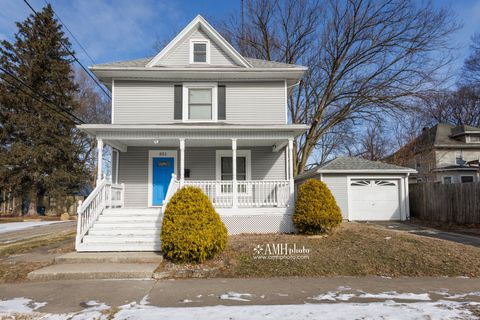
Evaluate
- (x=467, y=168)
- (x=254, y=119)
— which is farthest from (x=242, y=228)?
(x=467, y=168)

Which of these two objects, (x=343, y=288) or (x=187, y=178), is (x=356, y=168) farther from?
(x=343, y=288)

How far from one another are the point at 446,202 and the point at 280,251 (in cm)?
1065

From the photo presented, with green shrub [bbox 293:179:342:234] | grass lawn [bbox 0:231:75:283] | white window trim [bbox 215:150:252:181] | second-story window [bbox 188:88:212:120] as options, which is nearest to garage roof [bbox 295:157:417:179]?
white window trim [bbox 215:150:252:181]

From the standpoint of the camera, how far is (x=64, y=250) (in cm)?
835

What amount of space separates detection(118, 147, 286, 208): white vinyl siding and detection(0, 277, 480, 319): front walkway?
20.1ft

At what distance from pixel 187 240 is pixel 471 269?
5947 mm

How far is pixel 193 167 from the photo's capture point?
40.2 feet

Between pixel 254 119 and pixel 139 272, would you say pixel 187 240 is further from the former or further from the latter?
pixel 254 119

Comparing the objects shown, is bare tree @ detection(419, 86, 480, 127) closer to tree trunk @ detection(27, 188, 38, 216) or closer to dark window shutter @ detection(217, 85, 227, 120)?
Result: dark window shutter @ detection(217, 85, 227, 120)

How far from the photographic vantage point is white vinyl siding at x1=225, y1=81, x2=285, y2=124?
1213cm

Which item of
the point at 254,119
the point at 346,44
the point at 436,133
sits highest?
the point at 346,44

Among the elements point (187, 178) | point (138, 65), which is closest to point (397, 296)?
point (187, 178)

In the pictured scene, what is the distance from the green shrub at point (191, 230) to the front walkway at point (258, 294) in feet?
2.93

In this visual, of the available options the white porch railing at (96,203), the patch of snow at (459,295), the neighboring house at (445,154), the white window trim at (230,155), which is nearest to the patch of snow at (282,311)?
the patch of snow at (459,295)
